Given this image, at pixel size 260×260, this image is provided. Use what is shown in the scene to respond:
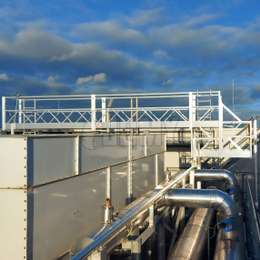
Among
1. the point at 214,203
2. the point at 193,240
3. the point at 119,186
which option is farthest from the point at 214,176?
the point at 193,240

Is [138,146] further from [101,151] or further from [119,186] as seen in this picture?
[101,151]

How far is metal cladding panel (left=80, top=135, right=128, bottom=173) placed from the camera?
6.61 metres

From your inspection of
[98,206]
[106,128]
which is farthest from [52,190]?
[106,128]

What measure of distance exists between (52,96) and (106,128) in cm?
266

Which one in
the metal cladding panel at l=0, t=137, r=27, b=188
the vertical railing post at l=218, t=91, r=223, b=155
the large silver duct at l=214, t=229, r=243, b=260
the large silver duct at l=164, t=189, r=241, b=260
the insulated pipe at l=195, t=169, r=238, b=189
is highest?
the vertical railing post at l=218, t=91, r=223, b=155

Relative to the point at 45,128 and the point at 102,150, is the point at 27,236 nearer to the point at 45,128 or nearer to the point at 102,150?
the point at 102,150

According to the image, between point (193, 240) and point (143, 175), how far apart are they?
3668 mm

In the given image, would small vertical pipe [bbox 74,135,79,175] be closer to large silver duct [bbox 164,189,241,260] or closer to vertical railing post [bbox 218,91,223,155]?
large silver duct [bbox 164,189,241,260]

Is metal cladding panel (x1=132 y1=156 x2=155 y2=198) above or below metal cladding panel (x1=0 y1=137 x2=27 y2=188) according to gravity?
below

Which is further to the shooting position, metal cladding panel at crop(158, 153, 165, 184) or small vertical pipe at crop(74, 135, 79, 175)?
metal cladding panel at crop(158, 153, 165, 184)

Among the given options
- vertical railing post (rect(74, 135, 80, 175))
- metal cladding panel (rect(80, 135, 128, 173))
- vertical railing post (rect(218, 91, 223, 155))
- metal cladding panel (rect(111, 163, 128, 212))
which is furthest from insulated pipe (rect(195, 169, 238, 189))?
vertical railing post (rect(74, 135, 80, 175))

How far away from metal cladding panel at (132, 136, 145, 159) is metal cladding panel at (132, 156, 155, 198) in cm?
17

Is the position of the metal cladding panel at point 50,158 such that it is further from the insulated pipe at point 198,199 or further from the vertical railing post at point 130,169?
the vertical railing post at point 130,169

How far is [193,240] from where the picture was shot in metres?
7.80
